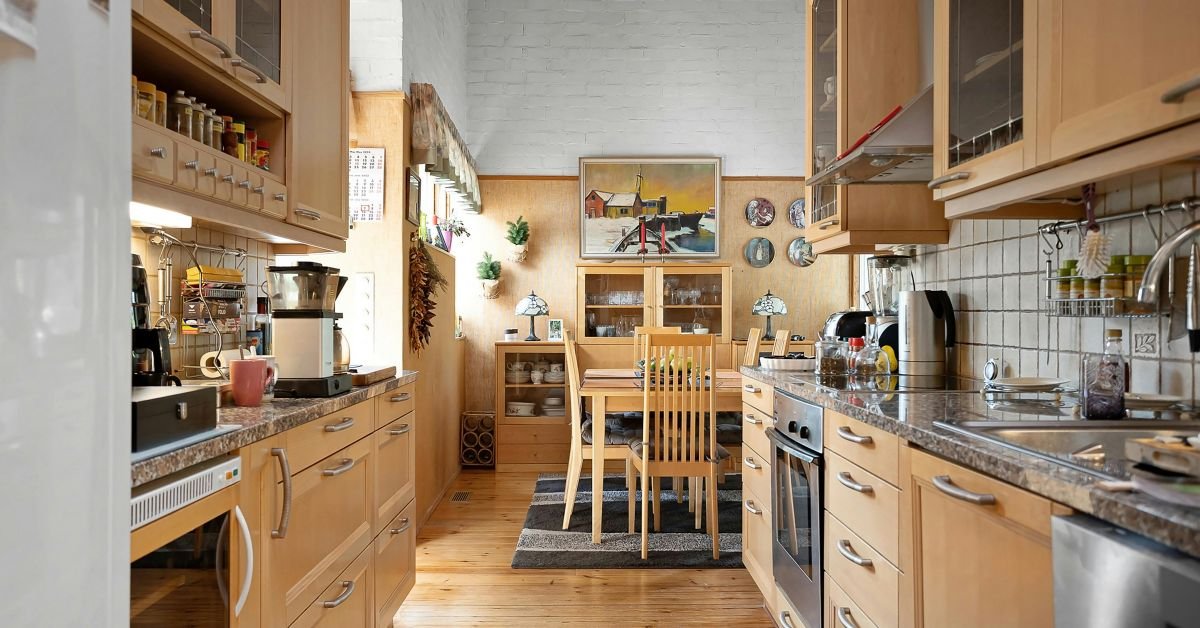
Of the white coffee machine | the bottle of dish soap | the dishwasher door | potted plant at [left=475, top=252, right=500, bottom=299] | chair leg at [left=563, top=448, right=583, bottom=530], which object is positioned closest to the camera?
the dishwasher door

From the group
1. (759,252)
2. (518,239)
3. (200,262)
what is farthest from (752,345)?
(200,262)

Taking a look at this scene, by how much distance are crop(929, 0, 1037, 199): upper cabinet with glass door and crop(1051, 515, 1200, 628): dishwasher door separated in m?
0.87

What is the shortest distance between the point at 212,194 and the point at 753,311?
453 cm

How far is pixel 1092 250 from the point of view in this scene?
5.21 ft

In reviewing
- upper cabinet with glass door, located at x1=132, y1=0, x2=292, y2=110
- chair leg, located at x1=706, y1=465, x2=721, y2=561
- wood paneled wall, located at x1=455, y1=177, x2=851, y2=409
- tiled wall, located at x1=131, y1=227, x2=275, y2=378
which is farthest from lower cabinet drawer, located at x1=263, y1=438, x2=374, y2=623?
wood paneled wall, located at x1=455, y1=177, x2=851, y2=409

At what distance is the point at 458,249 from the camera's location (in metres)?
5.81

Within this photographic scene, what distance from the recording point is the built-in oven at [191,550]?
1.08m

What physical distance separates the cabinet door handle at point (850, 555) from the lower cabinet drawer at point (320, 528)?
1417 mm

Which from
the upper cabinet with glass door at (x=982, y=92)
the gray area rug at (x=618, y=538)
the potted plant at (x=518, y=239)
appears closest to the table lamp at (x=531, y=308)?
the potted plant at (x=518, y=239)

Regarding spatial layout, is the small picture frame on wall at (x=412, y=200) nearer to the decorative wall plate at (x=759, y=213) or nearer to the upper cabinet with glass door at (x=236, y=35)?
the upper cabinet with glass door at (x=236, y=35)

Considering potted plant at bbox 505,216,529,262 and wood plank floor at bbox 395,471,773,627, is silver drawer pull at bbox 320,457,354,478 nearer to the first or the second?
wood plank floor at bbox 395,471,773,627

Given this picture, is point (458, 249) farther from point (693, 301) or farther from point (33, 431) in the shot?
point (33, 431)

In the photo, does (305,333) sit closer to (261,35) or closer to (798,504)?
(261,35)

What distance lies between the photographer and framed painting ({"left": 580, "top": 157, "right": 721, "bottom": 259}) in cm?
581
